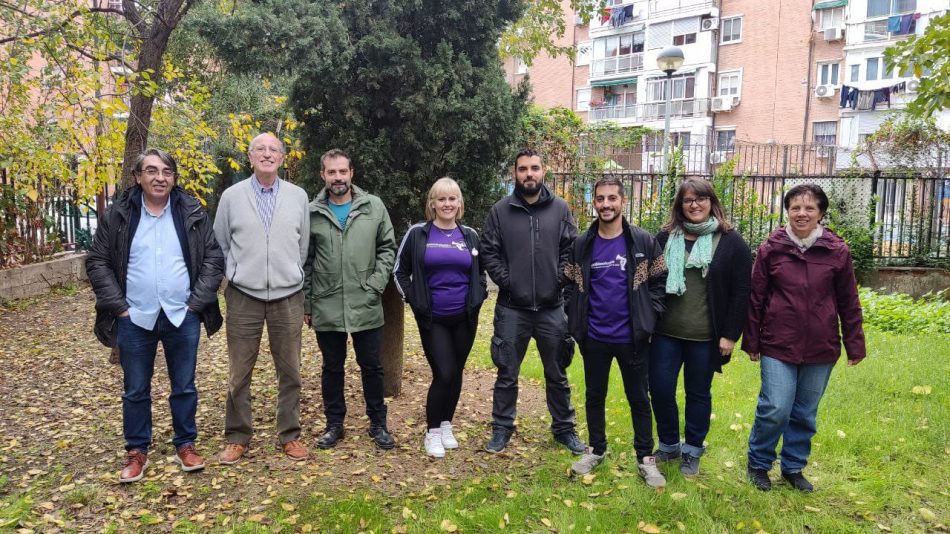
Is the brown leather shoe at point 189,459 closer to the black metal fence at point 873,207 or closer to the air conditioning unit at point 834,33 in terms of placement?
the black metal fence at point 873,207

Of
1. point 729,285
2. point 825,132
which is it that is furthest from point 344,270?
point 825,132

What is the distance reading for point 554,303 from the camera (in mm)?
4668

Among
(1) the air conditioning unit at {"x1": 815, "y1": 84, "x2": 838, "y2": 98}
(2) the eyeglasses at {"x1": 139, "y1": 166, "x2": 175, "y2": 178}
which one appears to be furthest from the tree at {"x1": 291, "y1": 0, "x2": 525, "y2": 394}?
(1) the air conditioning unit at {"x1": 815, "y1": 84, "x2": 838, "y2": 98}

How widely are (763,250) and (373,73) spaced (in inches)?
123

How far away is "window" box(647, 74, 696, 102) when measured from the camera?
33.2 metres

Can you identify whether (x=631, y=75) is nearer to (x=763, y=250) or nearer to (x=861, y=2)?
(x=861, y=2)

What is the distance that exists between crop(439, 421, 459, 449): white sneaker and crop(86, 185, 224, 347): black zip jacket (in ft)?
5.67

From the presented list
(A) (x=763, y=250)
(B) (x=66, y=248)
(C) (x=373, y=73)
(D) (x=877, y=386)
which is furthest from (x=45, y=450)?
(B) (x=66, y=248)

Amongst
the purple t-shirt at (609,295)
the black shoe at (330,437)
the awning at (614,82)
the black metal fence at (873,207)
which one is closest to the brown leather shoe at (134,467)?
the black shoe at (330,437)

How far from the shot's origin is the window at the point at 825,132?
29097 millimetres

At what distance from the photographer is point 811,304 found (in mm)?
3971

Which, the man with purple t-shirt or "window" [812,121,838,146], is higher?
"window" [812,121,838,146]

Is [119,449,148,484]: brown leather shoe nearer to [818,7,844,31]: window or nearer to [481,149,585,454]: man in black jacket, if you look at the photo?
[481,149,585,454]: man in black jacket

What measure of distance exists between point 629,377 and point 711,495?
2.79 feet
